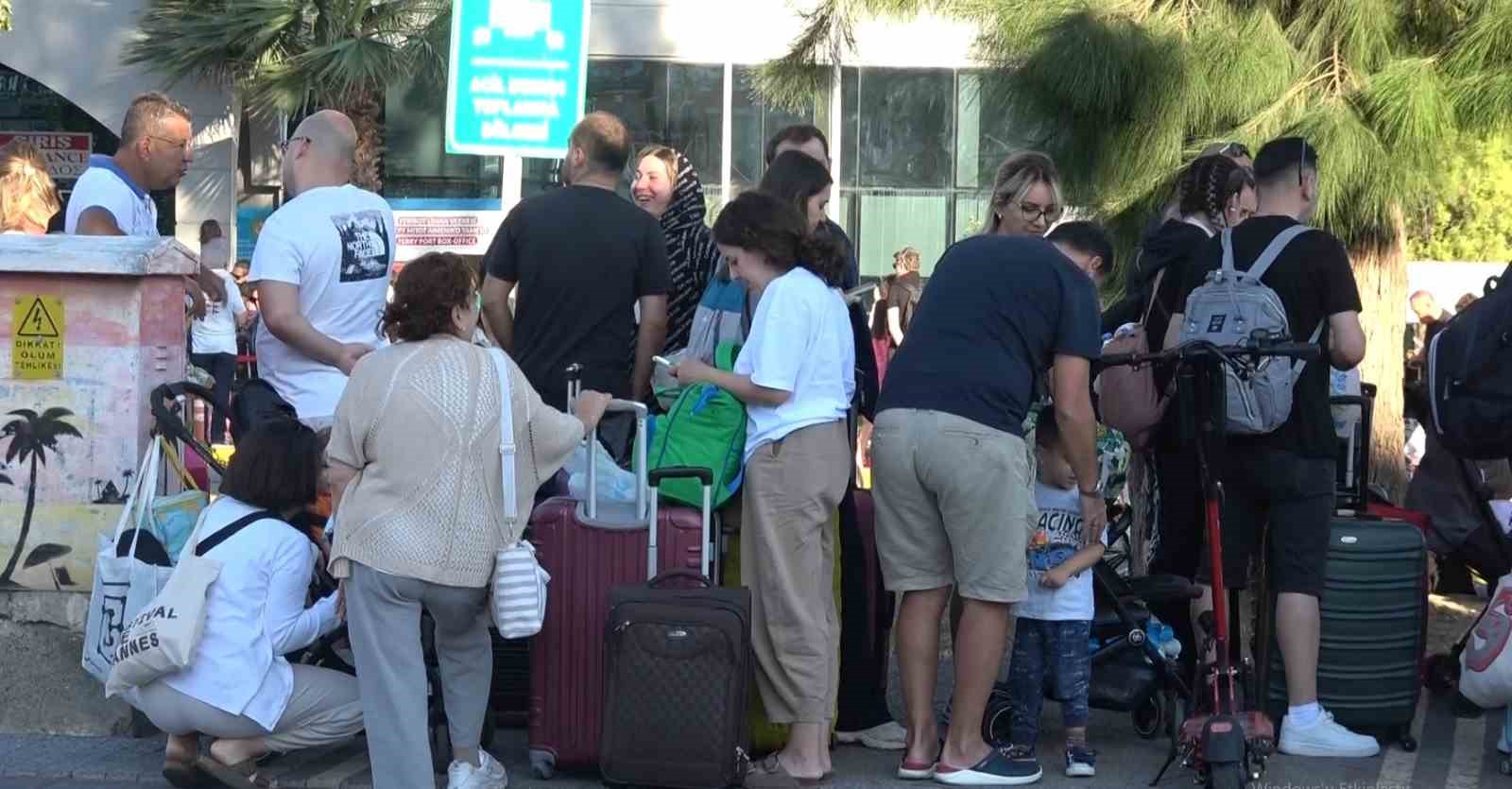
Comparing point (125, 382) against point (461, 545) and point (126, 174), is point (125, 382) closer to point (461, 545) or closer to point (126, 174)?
point (126, 174)

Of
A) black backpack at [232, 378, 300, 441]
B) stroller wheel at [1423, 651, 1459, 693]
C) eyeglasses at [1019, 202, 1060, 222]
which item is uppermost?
eyeglasses at [1019, 202, 1060, 222]

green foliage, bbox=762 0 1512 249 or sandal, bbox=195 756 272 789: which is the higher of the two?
green foliage, bbox=762 0 1512 249

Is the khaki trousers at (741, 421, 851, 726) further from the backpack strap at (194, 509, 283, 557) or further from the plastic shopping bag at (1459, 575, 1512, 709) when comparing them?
the plastic shopping bag at (1459, 575, 1512, 709)

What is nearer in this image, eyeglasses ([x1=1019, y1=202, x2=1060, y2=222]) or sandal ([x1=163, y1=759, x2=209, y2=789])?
sandal ([x1=163, y1=759, x2=209, y2=789])

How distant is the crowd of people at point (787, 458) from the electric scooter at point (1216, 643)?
30 centimetres

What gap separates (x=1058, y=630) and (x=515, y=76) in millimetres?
5091

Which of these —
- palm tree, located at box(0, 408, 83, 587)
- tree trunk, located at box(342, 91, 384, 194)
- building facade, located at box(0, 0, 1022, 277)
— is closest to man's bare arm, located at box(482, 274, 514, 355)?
palm tree, located at box(0, 408, 83, 587)

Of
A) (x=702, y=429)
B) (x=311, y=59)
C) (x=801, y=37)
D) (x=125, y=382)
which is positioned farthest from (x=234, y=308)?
(x=702, y=429)

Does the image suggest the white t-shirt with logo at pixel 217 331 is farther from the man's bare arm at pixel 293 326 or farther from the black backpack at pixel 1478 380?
the black backpack at pixel 1478 380

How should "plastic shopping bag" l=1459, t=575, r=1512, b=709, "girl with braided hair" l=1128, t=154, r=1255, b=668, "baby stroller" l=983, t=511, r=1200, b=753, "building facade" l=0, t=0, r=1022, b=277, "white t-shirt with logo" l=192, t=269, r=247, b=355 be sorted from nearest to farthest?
"plastic shopping bag" l=1459, t=575, r=1512, b=709, "baby stroller" l=983, t=511, r=1200, b=753, "girl with braided hair" l=1128, t=154, r=1255, b=668, "white t-shirt with logo" l=192, t=269, r=247, b=355, "building facade" l=0, t=0, r=1022, b=277

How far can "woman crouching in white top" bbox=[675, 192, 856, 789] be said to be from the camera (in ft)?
19.0

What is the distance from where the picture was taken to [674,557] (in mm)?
5895

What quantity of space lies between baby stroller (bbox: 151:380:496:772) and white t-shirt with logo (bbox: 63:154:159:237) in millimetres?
843

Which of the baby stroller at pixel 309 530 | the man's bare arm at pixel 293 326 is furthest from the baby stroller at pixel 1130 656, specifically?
the man's bare arm at pixel 293 326
